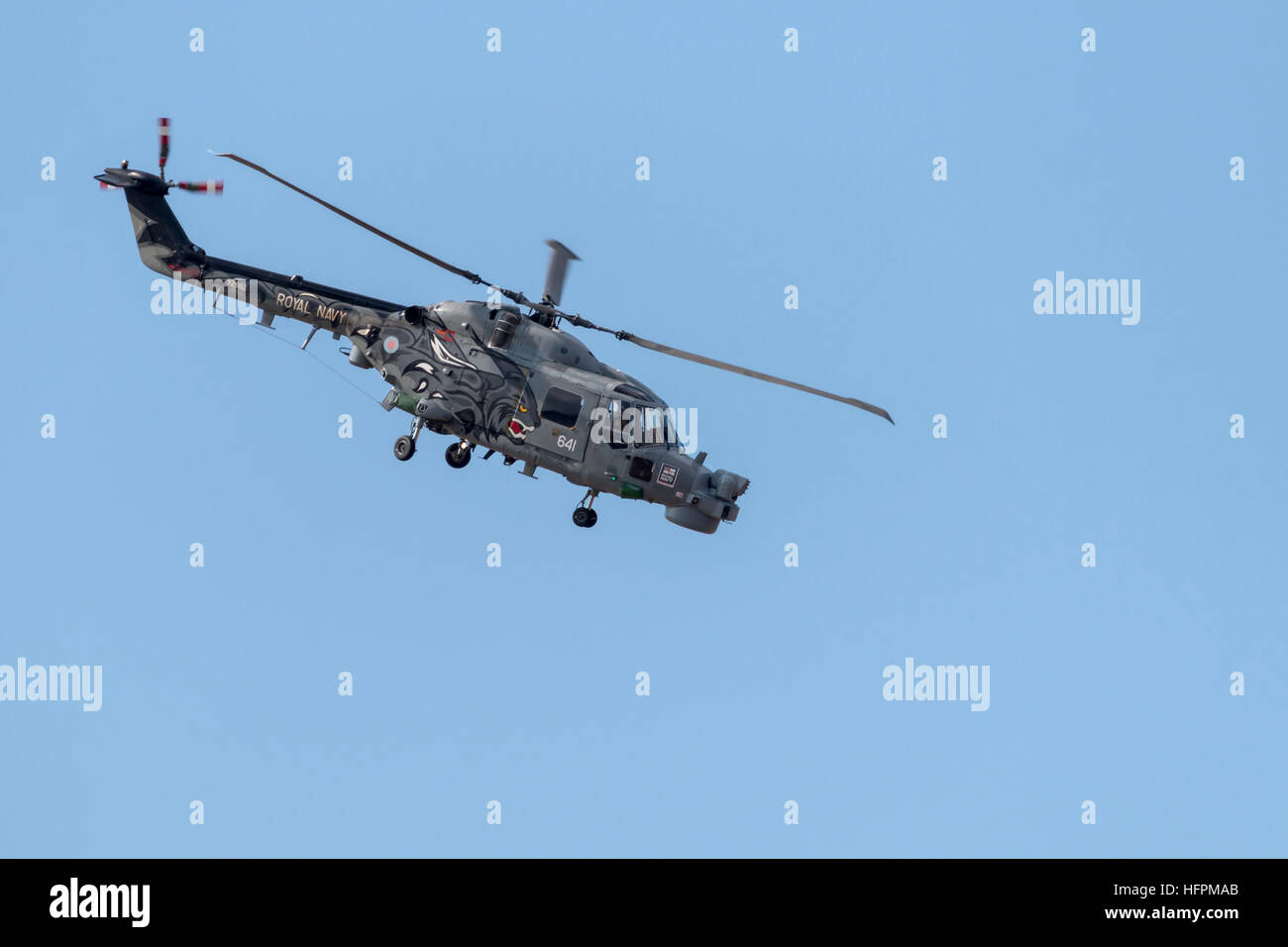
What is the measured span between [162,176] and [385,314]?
692 centimetres

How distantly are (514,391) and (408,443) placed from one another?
2737mm

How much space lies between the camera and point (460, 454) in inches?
1746

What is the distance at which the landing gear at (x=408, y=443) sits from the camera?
145 feet

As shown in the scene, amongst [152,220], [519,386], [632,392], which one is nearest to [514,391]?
[519,386]

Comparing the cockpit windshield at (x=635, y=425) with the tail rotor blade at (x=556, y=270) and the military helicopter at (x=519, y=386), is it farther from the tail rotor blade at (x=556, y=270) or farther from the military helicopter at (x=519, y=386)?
the tail rotor blade at (x=556, y=270)

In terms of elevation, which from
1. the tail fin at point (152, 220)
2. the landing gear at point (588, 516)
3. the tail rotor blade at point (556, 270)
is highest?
the tail fin at point (152, 220)

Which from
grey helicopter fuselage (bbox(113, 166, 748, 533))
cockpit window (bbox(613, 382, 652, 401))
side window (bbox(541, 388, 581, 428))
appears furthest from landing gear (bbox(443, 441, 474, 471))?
cockpit window (bbox(613, 382, 652, 401))

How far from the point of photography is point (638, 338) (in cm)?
4266

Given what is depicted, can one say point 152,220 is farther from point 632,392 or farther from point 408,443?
point 632,392

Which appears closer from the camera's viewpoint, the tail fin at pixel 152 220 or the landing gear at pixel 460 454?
the landing gear at pixel 460 454

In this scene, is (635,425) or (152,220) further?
(152,220)

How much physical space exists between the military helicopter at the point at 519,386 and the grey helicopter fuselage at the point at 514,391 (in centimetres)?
2

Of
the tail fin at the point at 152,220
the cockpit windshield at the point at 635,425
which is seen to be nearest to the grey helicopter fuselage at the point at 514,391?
the cockpit windshield at the point at 635,425

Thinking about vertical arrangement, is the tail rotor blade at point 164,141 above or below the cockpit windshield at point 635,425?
above
